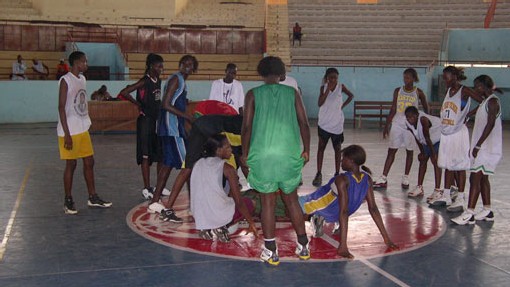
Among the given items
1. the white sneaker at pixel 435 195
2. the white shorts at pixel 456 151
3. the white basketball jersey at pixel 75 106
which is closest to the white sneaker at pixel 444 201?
the white sneaker at pixel 435 195

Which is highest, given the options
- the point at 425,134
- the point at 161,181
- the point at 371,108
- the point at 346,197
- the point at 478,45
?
the point at 478,45

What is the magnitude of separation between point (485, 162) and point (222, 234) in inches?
118

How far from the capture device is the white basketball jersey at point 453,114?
295 inches

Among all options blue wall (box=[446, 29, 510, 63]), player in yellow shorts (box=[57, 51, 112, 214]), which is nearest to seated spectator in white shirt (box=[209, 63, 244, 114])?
player in yellow shorts (box=[57, 51, 112, 214])

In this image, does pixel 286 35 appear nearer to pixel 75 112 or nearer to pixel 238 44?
pixel 238 44

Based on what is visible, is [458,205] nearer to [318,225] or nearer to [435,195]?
[435,195]

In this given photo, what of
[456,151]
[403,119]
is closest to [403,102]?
[403,119]

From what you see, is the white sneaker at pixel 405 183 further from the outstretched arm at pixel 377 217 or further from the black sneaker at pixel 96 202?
the black sneaker at pixel 96 202

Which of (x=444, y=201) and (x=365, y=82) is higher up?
(x=365, y=82)

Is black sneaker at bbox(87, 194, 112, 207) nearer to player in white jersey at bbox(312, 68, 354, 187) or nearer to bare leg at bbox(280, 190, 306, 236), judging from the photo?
bare leg at bbox(280, 190, 306, 236)

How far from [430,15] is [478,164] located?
22232mm

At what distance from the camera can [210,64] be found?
25.0 metres

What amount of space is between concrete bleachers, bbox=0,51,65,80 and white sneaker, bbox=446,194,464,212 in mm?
17854

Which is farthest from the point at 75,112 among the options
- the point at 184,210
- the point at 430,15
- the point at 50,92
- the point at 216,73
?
the point at 430,15
